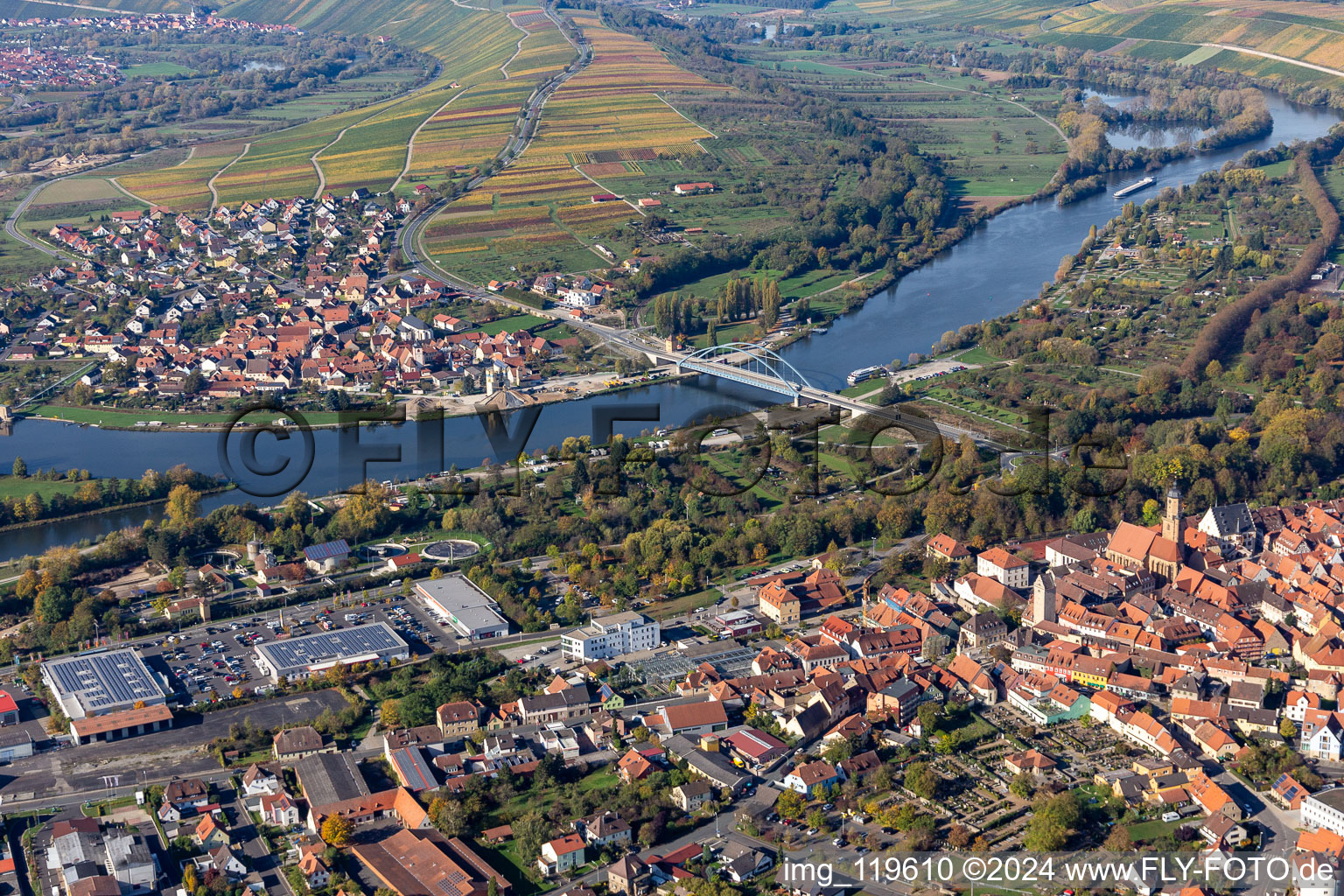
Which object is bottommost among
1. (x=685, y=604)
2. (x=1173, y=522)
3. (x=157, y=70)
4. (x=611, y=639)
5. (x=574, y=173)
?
(x=685, y=604)

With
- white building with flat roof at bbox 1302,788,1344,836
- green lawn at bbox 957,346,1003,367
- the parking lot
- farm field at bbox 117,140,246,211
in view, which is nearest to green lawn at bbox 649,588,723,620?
the parking lot

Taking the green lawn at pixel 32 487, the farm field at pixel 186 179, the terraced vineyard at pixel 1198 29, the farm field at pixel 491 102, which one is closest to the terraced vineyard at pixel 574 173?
the farm field at pixel 491 102

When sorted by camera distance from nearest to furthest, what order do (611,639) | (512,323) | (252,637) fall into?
(611,639) < (252,637) < (512,323)

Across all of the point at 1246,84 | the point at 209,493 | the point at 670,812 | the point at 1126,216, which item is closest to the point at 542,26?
the point at 1246,84

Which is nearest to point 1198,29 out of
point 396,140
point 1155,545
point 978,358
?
point 396,140

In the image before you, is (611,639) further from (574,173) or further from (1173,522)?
(574,173)

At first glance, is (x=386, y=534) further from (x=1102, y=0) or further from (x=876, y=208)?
(x=1102, y=0)

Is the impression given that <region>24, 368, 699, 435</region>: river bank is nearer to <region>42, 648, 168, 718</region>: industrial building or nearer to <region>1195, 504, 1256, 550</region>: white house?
<region>42, 648, 168, 718</region>: industrial building
